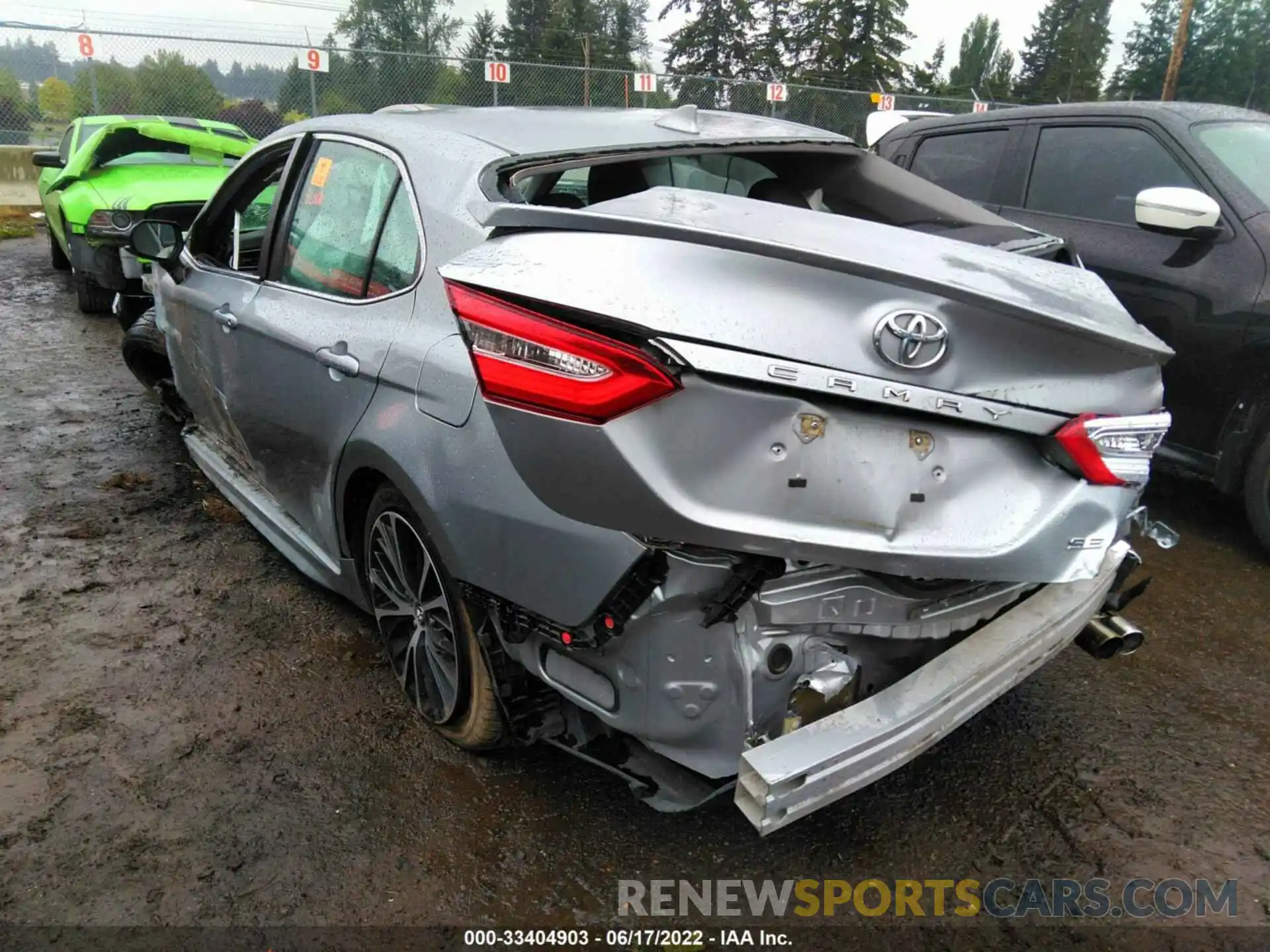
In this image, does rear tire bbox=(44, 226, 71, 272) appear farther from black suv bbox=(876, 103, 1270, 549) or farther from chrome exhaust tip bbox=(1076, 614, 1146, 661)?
chrome exhaust tip bbox=(1076, 614, 1146, 661)

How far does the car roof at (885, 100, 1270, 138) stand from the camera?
4.39 meters

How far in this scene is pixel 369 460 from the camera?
2529 mm

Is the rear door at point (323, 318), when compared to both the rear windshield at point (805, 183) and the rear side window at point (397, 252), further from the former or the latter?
the rear windshield at point (805, 183)

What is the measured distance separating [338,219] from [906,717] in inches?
87.3

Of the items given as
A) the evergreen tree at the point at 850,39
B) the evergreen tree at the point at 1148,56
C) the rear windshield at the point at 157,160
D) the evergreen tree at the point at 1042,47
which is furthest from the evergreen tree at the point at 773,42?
the rear windshield at the point at 157,160

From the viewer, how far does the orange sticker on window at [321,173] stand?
3074 mm

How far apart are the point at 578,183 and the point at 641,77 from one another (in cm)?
1593

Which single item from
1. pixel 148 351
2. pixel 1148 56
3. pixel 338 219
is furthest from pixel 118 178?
pixel 1148 56

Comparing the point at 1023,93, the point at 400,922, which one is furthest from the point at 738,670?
the point at 1023,93

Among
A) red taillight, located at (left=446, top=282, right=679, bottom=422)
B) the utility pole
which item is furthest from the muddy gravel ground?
the utility pole

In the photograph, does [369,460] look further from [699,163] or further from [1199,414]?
[1199,414]

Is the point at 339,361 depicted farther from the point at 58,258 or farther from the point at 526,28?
the point at 526,28

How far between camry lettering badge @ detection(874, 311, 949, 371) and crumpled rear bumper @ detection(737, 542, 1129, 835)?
71cm

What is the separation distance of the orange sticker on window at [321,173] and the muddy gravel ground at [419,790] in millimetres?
1529
